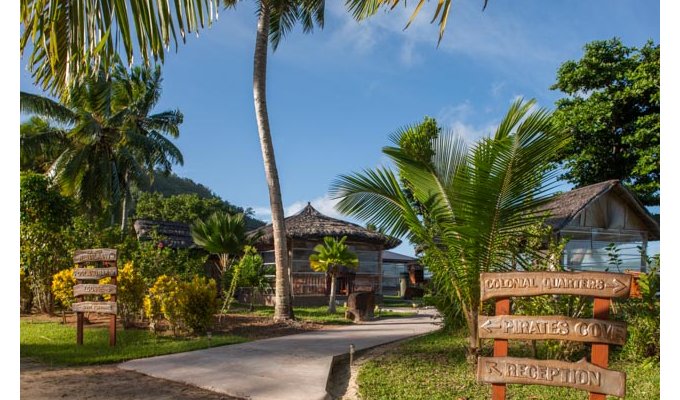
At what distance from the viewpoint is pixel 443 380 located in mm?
4996

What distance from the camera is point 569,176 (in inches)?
793

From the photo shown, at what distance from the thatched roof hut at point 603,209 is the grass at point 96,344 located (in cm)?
974

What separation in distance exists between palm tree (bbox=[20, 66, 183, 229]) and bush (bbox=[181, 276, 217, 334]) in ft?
47.8

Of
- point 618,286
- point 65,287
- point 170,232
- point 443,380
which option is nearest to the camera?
point 618,286

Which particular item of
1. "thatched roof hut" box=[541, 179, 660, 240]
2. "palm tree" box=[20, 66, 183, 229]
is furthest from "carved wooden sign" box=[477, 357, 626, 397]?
"palm tree" box=[20, 66, 183, 229]

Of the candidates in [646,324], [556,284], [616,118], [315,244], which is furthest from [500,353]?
[616,118]

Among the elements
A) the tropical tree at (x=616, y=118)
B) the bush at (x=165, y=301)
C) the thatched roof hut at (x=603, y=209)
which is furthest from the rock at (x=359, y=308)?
the tropical tree at (x=616, y=118)

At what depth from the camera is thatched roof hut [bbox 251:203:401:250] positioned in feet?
55.6

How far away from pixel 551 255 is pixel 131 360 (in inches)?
198

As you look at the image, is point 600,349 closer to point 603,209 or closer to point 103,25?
point 103,25

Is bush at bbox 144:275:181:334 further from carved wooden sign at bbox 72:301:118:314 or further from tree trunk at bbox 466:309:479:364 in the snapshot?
tree trunk at bbox 466:309:479:364

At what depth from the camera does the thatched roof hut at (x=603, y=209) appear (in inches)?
544

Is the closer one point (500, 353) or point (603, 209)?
point (500, 353)

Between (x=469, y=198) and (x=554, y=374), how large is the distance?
2.12 metres
